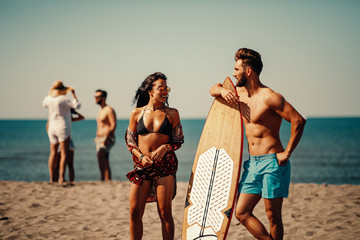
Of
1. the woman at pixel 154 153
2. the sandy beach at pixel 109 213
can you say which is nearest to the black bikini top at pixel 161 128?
the woman at pixel 154 153

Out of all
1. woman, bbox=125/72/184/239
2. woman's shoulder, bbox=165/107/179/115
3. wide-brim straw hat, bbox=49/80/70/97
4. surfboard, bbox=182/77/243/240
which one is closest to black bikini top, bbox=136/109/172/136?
woman, bbox=125/72/184/239

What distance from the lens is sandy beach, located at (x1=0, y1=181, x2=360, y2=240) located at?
202 inches

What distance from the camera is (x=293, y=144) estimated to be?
3.56m

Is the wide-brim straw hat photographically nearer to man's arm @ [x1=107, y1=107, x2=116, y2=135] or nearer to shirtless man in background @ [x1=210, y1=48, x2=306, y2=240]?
man's arm @ [x1=107, y1=107, x2=116, y2=135]

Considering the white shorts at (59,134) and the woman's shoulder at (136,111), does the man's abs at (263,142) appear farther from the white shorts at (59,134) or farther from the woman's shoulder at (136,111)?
the white shorts at (59,134)

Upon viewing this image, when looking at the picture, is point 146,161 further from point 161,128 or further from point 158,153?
point 161,128

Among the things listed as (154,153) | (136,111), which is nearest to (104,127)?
(136,111)

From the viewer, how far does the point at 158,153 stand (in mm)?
3797

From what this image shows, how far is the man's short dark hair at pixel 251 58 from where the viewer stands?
376 cm

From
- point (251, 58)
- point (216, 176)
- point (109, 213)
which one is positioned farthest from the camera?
point (109, 213)

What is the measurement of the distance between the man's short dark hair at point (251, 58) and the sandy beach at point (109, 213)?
2.49 metres

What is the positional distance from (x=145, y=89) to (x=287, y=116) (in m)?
1.56

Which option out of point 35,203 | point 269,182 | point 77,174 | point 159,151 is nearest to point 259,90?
point 269,182

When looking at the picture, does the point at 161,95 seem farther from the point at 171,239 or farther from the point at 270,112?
the point at 171,239
